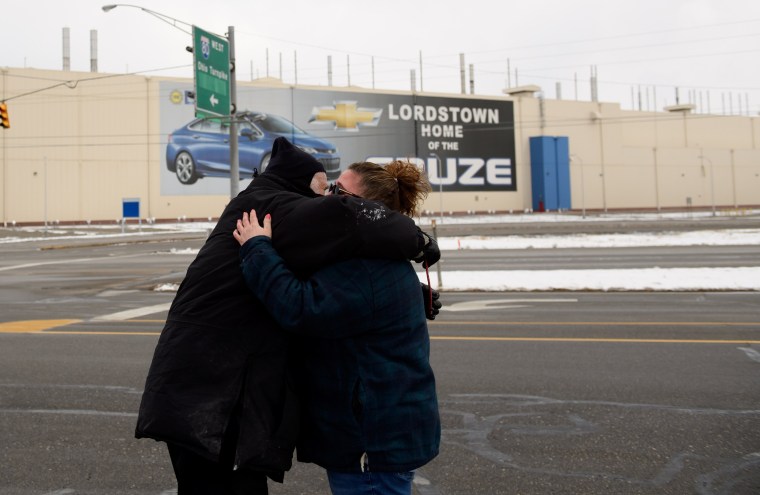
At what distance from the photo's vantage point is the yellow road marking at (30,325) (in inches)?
399

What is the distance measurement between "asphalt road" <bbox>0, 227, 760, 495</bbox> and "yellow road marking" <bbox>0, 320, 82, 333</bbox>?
3cm

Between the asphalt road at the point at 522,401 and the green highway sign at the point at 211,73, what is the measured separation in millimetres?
12407

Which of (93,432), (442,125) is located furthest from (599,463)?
(442,125)

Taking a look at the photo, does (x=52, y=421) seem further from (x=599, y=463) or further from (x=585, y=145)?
(x=585, y=145)

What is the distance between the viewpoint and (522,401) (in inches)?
234

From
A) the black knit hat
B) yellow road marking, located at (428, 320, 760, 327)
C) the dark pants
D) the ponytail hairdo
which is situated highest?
the black knit hat

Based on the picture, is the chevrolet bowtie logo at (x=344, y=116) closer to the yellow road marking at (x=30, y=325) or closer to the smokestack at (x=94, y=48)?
the smokestack at (x=94, y=48)

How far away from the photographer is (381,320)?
240 cm

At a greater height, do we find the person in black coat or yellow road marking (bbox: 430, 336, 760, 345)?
the person in black coat

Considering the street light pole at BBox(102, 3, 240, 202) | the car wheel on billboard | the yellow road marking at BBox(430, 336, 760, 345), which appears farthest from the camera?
the car wheel on billboard

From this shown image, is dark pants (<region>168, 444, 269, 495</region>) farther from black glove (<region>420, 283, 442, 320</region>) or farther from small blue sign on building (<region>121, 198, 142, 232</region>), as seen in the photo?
small blue sign on building (<region>121, 198, 142, 232</region>)

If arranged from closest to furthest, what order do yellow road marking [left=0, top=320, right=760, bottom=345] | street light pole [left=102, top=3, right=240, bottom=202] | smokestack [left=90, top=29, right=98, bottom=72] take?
yellow road marking [left=0, top=320, right=760, bottom=345] < street light pole [left=102, top=3, right=240, bottom=202] < smokestack [left=90, top=29, right=98, bottom=72]

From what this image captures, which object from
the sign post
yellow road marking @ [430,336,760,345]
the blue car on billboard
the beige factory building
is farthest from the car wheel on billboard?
yellow road marking @ [430,336,760,345]

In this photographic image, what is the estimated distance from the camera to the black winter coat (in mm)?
2338
